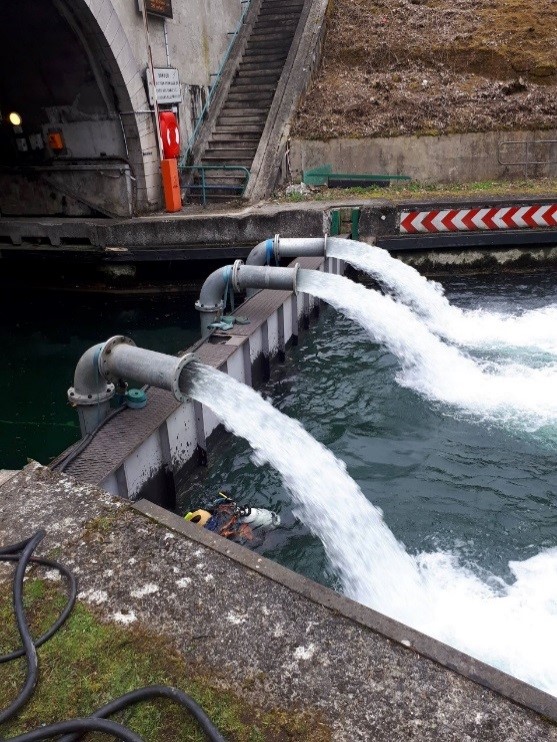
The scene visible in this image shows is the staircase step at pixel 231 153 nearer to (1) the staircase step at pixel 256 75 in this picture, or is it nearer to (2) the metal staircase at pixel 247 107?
(2) the metal staircase at pixel 247 107

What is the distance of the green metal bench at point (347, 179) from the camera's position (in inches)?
604

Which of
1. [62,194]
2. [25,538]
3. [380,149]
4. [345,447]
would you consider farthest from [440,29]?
[25,538]

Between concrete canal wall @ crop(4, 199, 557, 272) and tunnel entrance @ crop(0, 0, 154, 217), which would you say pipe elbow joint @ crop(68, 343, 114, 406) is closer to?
concrete canal wall @ crop(4, 199, 557, 272)

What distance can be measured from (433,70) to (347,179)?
5.39 metres

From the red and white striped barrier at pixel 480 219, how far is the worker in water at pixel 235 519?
847 centimetres

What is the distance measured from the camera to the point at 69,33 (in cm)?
1295

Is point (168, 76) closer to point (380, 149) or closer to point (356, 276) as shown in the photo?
point (380, 149)

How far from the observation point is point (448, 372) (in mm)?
8625

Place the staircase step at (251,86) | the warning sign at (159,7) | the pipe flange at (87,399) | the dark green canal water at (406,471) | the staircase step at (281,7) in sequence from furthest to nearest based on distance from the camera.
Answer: the staircase step at (281,7)
the staircase step at (251,86)
the warning sign at (159,7)
the pipe flange at (87,399)
the dark green canal water at (406,471)

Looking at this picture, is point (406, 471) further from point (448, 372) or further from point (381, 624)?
point (381, 624)

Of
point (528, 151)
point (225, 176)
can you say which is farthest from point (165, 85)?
point (528, 151)

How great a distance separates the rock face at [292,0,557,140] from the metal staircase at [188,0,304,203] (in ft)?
4.25

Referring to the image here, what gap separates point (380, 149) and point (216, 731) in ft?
50.5

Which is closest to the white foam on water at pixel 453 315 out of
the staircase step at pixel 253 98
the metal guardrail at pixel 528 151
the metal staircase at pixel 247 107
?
the metal staircase at pixel 247 107
